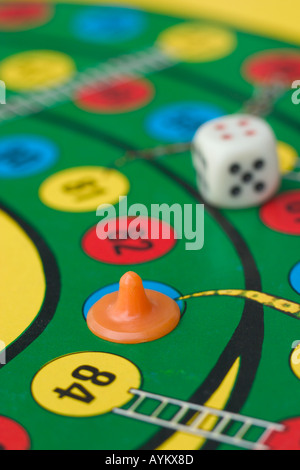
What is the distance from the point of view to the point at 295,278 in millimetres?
1347

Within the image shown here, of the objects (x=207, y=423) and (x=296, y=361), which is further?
(x=296, y=361)

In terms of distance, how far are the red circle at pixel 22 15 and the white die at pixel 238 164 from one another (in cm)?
116

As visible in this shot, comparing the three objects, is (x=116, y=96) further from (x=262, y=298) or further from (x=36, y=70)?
(x=262, y=298)

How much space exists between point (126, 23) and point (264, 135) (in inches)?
43.8

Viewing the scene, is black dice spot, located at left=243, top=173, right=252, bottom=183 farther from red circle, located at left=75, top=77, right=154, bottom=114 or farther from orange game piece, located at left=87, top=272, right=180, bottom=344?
red circle, located at left=75, top=77, right=154, bottom=114

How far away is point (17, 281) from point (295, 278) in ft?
1.54

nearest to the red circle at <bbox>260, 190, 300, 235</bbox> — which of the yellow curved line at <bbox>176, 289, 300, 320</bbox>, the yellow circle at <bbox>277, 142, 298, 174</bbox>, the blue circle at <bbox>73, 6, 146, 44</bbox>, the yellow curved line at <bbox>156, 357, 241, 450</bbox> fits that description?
the yellow circle at <bbox>277, 142, 298, 174</bbox>

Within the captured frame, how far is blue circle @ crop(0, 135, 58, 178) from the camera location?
177 cm

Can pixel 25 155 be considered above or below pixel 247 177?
below

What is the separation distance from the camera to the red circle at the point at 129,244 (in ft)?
4.73

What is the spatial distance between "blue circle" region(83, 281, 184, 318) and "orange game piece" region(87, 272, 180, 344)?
0.05m

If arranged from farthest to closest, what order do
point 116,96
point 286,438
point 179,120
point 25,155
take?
point 116,96, point 179,120, point 25,155, point 286,438

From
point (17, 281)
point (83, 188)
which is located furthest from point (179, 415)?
point (83, 188)

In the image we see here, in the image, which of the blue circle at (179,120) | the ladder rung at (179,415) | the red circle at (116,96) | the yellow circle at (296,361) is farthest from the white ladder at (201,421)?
the red circle at (116,96)
